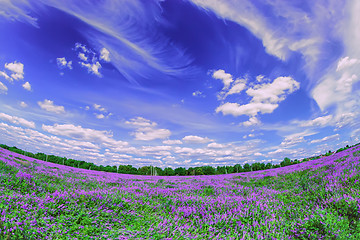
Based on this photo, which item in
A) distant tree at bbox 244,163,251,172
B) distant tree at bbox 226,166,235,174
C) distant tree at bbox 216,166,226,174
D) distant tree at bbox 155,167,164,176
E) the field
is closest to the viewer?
the field

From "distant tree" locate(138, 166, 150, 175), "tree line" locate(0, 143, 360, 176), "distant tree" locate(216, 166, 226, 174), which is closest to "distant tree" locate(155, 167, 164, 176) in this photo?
"tree line" locate(0, 143, 360, 176)

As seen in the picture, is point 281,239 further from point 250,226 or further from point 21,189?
point 21,189

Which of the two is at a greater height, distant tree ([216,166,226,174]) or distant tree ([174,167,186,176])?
distant tree ([216,166,226,174])

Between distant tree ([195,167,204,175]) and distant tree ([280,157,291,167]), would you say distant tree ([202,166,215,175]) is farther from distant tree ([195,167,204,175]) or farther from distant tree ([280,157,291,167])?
distant tree ([280,157,291,167])

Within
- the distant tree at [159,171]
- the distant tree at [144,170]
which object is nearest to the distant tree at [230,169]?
the distant tree at [159,171]

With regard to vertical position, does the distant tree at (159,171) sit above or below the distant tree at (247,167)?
below

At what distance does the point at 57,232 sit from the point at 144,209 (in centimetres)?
248

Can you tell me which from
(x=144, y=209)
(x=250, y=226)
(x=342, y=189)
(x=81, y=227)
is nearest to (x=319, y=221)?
(x=250, y=226)

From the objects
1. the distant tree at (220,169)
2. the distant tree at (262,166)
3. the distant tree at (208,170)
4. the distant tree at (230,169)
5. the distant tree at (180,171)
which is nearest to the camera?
the distant tree at (262,166)

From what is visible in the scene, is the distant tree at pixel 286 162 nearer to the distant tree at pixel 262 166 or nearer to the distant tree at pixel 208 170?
the distant tree at pixel 262 166

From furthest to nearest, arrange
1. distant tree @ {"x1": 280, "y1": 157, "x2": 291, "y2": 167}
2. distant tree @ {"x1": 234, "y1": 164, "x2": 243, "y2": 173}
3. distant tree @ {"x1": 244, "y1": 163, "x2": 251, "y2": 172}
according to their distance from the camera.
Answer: distant tree @ {"x1": 234, "y1": 164, "x2": 243, "y2": 173} < distant tree @ {"x1": 244, "y1": 163, "x2": 251, "y2": 172} < distant tree @ {"x1": 280, "y1": 157, "x2": 291, "y2": 167}

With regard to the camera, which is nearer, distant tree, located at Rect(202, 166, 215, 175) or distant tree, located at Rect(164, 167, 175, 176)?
distant tree, located at Rect(202, 166, 215, 175)

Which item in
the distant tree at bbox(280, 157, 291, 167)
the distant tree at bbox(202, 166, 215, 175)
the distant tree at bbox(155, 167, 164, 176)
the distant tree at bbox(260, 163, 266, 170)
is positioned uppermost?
the distant tree at bbox(280, 157, 291, 167)

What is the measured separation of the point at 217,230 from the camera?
164 inches
